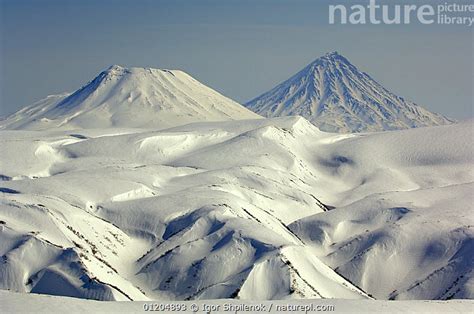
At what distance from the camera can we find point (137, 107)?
580 ft

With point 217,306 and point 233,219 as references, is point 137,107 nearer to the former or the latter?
point 233,219

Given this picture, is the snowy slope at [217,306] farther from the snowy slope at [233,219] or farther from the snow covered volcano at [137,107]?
the snow covered volcano at [137,107]

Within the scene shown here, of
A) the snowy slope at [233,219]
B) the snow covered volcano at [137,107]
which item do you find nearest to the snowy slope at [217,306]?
the snowy slope at [233,219]

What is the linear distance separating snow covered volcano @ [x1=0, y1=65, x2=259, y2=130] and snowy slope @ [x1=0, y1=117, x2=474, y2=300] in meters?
53.7

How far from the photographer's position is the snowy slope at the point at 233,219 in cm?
5759

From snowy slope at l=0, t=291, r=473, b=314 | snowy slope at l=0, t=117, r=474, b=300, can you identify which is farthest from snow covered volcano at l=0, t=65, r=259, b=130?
snowy slope at l=0, t=291, r=473, b=314

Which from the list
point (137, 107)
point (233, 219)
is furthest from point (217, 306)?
point (137, 107)

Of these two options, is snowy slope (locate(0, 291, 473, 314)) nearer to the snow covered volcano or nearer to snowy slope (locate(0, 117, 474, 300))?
snowy slope (locate(0, 117, 474, 300))

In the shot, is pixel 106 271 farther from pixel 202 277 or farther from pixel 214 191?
pixel 214 191

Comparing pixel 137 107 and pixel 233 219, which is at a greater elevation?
pixel 233 219

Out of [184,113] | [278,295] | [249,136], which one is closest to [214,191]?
[278,295]

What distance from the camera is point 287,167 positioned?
106m

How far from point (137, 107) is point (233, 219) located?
112m

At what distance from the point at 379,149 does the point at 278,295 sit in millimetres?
65842
